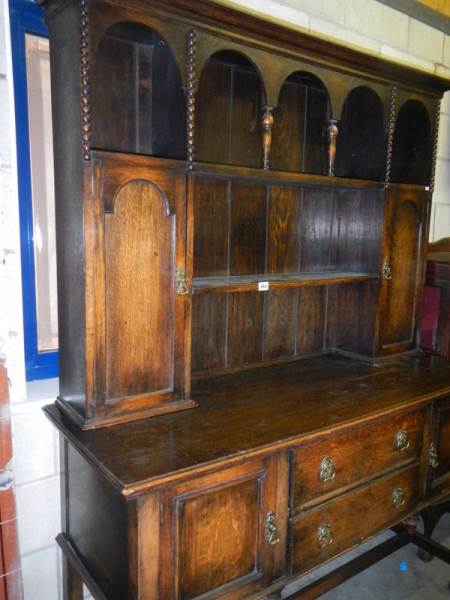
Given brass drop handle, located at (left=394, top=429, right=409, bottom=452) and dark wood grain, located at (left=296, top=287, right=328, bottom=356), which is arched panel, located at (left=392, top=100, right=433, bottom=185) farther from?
brass drop handle, located at (left=394, top=429, right=409, bottom=452)

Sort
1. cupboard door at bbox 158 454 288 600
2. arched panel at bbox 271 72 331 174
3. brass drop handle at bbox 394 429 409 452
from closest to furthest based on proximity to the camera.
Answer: cupboard door at bbox 158 454 288 600
brass drop handle at bbox 394 429 409 452
arched panel at bbox 271 72 331 174

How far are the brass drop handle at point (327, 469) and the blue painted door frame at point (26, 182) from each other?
1.01m

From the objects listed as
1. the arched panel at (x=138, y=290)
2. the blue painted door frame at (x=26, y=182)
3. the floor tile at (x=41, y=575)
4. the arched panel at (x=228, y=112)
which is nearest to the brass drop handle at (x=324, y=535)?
the arched panel at (x=138, y=290)

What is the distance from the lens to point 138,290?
4.94 feet

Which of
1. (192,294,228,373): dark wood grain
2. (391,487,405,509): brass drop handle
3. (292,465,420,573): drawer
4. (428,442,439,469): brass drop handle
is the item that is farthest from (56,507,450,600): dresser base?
(192,294,228,373): dark wood grain

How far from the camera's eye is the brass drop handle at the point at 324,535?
1646 mm

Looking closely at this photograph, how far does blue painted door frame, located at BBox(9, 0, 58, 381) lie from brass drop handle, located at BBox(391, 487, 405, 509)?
1343 millimetres

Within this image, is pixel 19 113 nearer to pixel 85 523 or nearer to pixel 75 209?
pixel 75 209

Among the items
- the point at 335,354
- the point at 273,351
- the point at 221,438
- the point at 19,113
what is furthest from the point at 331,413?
the point at 19,113

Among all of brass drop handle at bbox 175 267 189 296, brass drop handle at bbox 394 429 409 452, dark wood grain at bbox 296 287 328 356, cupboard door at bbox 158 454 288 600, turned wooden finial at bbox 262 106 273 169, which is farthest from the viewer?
dark wood grain at bbox 296 287 328 356

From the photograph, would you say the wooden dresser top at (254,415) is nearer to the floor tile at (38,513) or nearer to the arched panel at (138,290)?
the arched panel at (138,290)

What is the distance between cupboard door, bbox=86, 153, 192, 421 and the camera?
1.41m

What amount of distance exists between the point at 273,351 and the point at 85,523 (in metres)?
1.06

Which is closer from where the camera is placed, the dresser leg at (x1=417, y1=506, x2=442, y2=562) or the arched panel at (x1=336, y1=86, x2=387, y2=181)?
the arched panel at (x1=336, y1=86, x2=387, y2=181)
